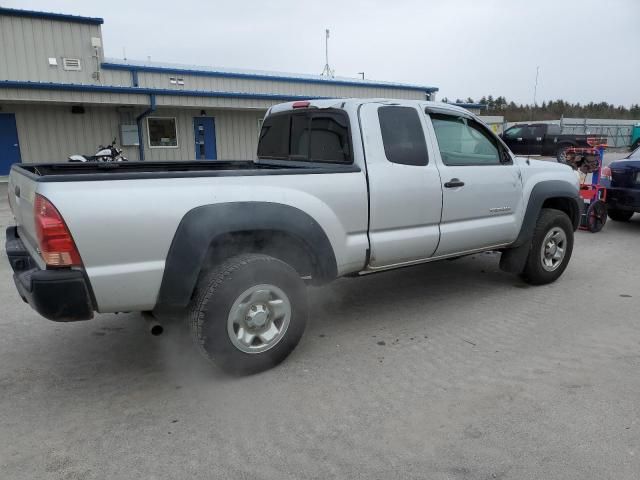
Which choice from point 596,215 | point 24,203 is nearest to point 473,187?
point 24,203

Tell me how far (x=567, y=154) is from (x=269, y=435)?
8.34m

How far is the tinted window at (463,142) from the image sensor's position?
4.40 m

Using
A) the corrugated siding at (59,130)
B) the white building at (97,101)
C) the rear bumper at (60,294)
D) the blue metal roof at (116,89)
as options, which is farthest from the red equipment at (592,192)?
the corrugated siding at (59,130)

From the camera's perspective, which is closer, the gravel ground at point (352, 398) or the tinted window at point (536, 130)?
the gravel ground at point (352, 398)

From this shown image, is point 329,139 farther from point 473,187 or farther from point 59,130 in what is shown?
point 59,130

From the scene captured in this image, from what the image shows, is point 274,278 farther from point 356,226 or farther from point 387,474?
point 387,474

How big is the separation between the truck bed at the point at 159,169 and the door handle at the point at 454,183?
948 mm

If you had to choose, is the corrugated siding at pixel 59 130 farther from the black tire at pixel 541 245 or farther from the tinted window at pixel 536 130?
the tinted window at pixel 536 130

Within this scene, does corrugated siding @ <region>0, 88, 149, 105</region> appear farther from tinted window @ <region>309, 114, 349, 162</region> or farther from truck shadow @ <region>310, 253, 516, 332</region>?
tinted window @ <region>309, 114, 349, 162</region>

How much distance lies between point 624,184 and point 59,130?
15.8m

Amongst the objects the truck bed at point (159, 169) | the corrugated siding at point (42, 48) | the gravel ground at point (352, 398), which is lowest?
the gravel ground at point (352, 398)

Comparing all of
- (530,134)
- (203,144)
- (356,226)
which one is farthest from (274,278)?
(530,134)

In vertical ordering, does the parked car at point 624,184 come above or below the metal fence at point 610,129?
below

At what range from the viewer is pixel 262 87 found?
1947 cm
